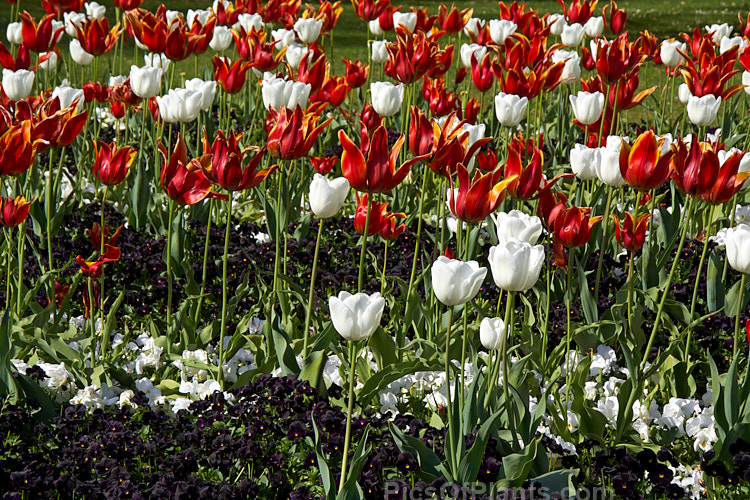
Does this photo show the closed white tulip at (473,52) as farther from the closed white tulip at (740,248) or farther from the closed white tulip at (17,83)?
the closed white tulip at (740,248)

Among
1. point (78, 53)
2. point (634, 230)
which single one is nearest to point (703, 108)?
point (634, 230)

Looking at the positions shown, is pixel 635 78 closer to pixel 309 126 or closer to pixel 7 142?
pixel 309 126

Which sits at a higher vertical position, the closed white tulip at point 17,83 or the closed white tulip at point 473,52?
the closed white tulip at point 17,83

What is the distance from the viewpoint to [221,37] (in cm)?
548

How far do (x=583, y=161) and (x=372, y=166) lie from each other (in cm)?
107

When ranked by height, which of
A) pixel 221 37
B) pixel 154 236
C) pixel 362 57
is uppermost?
pixel 221 37

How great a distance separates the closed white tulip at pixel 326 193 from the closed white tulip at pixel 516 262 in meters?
0.71

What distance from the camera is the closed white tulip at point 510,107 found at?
150 inches

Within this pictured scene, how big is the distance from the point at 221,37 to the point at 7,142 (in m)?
2.84

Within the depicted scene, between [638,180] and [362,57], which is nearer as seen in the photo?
[638,180]

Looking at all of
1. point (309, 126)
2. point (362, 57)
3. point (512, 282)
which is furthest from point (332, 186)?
point (362, 57)

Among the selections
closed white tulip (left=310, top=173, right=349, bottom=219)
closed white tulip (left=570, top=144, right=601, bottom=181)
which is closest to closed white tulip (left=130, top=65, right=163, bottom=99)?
closed white tulip (left=310, top=173, right=349, bottom=219)

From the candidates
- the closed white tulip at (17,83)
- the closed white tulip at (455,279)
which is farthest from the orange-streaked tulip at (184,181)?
the closed white tulip at (17,83)

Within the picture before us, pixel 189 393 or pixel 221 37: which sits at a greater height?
pixel 221 37
